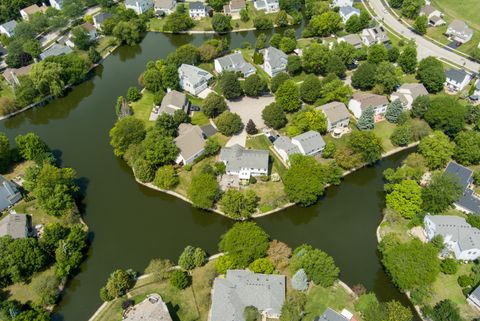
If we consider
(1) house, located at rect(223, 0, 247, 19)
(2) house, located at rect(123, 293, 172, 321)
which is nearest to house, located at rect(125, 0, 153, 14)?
(1) house, located at rect(223, 0, 247, 19)

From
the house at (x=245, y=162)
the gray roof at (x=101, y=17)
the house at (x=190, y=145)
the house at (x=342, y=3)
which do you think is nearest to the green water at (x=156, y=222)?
the house at (x=190, y=145)

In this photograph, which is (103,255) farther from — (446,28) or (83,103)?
(446,28)

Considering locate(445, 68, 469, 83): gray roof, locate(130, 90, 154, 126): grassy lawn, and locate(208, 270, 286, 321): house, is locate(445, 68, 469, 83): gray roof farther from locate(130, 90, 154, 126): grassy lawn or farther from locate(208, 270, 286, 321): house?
locate(130, 90, 154, 126): grassy lawn

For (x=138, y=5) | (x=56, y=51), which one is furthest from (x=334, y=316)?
(x=138, y=5)

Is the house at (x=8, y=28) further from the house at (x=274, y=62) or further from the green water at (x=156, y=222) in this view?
the house at (x=274, y=62)

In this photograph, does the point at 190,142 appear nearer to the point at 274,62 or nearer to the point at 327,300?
the point at 274,62

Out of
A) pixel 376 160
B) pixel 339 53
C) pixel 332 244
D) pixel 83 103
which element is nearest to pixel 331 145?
pixel 376 160
